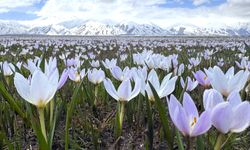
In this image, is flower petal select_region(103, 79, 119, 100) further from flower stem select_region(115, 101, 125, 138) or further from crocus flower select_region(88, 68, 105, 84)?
crocus flower select_region(88, 68, 105, 84)

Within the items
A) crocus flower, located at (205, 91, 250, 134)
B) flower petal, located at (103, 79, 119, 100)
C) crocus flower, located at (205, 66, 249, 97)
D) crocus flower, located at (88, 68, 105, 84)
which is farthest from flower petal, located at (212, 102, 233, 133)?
crocus flower, located at (88, 68, 105, 84)

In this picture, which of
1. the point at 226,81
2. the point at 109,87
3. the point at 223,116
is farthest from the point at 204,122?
the point at 109,87

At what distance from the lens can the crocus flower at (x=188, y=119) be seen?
0.82 metres

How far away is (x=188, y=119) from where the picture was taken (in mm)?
875

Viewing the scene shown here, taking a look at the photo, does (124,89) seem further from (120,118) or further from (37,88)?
(37,88)

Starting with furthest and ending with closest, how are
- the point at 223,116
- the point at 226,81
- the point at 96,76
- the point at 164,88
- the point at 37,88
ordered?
the point at 96,76 < the point at 164,88 < the point at 226,81 < the point at 37,88 < the point at 223,116

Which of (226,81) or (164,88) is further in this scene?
(164,88)

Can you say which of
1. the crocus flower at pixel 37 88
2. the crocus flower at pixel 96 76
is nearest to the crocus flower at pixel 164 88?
→ the crocus flower at pixel 37 88

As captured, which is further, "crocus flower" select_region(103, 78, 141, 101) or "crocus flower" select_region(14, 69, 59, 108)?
"crocus flower" select_region(103, 78, 141, 101)

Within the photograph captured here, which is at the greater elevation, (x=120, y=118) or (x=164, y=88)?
(x=164, y=88)

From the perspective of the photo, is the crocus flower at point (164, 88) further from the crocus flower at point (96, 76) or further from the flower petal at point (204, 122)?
the crocus flower at point (96, 76)

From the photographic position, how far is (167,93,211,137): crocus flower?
82 cm

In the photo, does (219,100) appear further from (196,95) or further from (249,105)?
Result: (196,95)

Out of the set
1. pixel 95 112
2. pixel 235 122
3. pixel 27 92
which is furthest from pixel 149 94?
pixel 95 112
